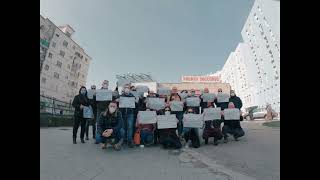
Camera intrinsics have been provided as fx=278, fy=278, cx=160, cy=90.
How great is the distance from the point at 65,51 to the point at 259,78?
38.9 metres

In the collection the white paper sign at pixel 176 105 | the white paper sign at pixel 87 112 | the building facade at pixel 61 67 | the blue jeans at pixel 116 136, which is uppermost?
the building facade at pixel 61 67

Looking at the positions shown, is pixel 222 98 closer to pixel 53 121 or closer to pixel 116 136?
pixel 116 136

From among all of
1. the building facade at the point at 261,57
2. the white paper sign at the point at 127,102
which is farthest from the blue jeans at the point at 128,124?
the building facade at the point at 261,57

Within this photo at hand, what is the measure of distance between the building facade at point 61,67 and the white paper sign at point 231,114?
4332 cm

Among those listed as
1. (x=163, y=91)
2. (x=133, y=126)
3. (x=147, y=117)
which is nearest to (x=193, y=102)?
(x=163, y=91)

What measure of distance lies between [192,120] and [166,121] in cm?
83

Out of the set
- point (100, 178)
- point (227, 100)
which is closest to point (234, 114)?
point (227, 100)

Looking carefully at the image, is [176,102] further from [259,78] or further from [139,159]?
[259,78]

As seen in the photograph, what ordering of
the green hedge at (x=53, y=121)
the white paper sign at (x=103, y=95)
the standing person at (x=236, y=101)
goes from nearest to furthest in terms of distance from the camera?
the white paper sign at (x=103, y=95) → the standing person at (x=236, y=101) → the green hedge at (x=53, y=121)

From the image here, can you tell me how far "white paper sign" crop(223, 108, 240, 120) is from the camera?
9.37 meters

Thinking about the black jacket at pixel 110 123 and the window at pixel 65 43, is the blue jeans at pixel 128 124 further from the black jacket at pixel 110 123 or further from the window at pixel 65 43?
the window at pixel 65 43

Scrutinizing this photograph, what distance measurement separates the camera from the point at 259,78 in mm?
51562

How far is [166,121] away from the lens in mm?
8438

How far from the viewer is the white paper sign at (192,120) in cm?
856
